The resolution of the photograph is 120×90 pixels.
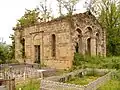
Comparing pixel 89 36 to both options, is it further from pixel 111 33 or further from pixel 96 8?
pixel 96 8

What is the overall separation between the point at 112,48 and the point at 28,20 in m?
17.0

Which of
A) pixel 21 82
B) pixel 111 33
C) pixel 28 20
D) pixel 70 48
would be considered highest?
pixel 28 20

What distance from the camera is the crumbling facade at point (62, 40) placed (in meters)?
25.5

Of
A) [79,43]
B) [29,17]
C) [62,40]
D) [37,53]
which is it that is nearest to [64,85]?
[62,40]

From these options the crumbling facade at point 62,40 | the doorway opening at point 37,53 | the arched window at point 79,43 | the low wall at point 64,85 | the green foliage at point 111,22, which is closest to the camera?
the low wall at point 64,85

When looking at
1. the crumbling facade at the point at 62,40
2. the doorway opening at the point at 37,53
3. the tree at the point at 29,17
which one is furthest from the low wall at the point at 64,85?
the tree at the point at 29,17

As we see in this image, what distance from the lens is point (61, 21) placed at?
26172 millimetres

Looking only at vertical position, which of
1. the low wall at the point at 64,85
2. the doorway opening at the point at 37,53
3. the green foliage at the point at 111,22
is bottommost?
the low wall at the point at 64,85

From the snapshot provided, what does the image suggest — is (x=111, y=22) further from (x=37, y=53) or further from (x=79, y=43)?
(x=37, y=53)

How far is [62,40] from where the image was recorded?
2605cm

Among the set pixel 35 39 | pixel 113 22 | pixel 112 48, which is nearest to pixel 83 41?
pixel 35 39

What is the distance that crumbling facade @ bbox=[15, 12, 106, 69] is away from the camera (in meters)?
25.5

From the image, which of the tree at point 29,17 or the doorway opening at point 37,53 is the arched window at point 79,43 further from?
the tree at point 29,17

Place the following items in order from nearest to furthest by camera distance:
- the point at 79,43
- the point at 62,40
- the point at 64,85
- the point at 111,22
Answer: the point at 64,85, the point at 62,40, the point at 79,43, the point at 111,22
